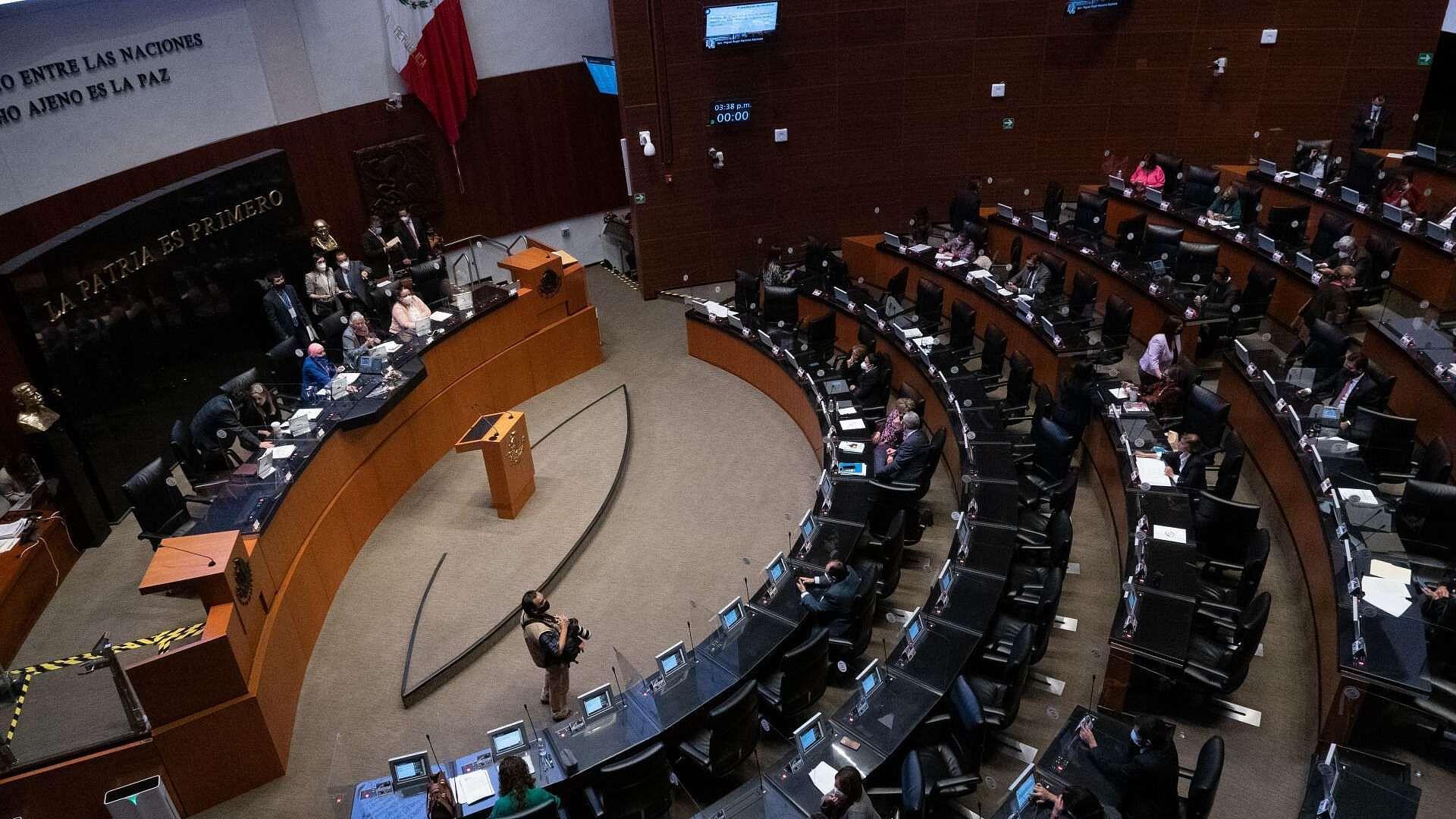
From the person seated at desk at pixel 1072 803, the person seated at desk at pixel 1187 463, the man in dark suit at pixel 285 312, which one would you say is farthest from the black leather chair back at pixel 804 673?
the man in dark suit at pixel 285 312

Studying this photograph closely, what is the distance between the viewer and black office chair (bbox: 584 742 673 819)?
227 inches

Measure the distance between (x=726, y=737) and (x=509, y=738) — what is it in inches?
57.2

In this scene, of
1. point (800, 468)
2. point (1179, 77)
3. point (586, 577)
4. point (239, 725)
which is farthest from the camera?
point (1179, 77)

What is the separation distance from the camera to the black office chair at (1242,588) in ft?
23.3

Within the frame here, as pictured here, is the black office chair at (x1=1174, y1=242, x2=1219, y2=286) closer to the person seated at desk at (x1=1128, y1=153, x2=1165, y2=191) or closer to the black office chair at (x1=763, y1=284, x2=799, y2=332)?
the person seated at desk at (x1=1128, y1=153, x2=1165, y2=191)

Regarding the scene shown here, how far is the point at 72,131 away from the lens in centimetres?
1012

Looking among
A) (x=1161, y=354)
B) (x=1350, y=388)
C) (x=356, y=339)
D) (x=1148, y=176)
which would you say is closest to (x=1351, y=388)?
(x=1350, y=388)

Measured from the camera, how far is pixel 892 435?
9484 millimetres

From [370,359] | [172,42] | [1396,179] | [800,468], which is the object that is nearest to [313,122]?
[172,42]

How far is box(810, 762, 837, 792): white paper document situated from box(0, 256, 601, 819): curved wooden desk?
429 cm

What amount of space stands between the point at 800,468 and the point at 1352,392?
5.45 meters

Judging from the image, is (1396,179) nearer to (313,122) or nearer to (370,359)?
(370,359)

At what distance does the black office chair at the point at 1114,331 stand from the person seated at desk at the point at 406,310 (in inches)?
314

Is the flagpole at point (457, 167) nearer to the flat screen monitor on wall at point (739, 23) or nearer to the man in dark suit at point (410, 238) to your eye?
the man in dark suit at point (410, 238)
